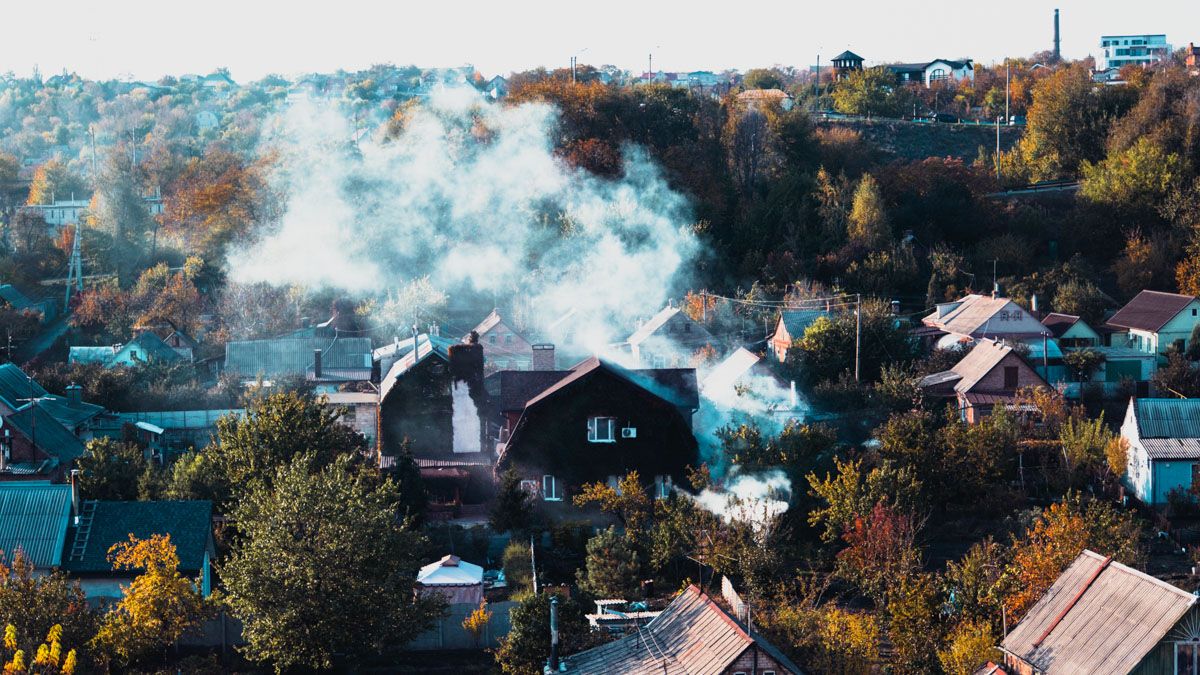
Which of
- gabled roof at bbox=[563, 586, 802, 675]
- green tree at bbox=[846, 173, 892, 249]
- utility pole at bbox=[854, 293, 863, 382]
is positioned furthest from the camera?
green tree at bbox=[846, 173, 892, 249]

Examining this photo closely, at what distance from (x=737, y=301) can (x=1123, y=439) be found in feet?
39.3

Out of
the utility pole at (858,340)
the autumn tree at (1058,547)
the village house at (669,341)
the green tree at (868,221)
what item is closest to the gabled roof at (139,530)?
the autumn tree at (1058,547)

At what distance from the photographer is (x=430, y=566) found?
18.2 m

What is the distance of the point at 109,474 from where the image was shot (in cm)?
2161

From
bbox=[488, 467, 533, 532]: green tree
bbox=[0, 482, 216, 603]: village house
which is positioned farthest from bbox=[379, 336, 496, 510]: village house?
bbox=[0, 482, 216, 603]: village house

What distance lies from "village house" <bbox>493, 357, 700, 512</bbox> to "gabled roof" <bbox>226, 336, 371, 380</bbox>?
9441mm

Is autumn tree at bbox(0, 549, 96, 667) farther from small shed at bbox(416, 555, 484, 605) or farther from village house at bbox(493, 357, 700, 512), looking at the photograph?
village house at bbox(493, 357, 700, 512)

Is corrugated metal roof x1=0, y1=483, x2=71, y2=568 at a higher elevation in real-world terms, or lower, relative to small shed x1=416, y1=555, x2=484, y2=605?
higher

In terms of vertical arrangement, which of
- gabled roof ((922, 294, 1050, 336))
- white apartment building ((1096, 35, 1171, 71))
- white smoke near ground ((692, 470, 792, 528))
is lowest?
white smoke near ground ((692, 470, 792, 528))

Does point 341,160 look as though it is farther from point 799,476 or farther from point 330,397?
point 799,476

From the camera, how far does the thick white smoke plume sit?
36.2 m

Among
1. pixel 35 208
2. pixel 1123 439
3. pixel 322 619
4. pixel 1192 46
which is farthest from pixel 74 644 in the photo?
pixel 1192 46

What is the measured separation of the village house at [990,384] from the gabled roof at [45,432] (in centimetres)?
1483

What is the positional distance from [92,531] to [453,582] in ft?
14.9
